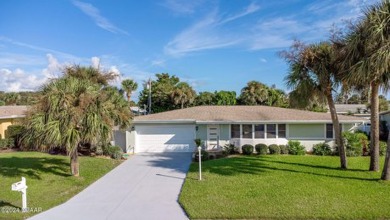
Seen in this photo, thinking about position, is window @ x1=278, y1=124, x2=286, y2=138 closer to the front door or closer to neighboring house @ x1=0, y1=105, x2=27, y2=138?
the front door

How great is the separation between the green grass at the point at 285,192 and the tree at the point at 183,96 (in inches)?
1046

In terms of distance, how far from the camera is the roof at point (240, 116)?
19.7 metres

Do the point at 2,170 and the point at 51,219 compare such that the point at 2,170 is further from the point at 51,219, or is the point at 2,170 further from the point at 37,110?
the point at 51,219

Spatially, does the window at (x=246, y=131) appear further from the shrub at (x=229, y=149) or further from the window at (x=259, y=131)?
the shrub at (x=229, y=149)

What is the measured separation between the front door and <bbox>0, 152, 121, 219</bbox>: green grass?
650 cm

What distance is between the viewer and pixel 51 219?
8227 mm

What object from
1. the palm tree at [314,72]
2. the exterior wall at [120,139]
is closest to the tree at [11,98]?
the exterior wall at [120,139]

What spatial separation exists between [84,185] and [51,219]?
A: 12.3 ft

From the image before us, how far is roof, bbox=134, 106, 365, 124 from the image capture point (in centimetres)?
1966

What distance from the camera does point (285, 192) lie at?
10172mm

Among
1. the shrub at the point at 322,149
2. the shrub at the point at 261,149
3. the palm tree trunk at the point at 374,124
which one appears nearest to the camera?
→ the palm tree trunk at the point at 374,124

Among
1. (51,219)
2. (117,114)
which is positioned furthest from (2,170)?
(51,219)

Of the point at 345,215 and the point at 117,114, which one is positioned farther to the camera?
the point at 117,114

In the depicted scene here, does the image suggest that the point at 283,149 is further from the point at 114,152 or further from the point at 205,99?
the point at 205,99
